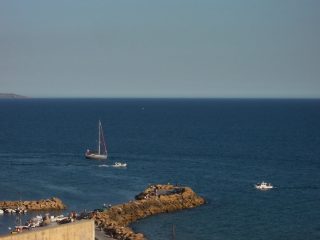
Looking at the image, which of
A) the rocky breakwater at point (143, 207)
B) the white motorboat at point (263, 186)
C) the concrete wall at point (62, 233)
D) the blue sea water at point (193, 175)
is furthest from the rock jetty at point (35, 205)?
the white motorboat at point (263, 186)

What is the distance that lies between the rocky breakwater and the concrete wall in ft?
37.0

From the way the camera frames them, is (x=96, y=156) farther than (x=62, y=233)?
Yes

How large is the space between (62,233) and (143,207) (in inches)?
1038

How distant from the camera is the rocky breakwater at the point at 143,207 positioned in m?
55.7

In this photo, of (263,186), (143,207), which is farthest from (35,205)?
(263,186)

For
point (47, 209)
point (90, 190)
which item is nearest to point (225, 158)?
point (90, 190)

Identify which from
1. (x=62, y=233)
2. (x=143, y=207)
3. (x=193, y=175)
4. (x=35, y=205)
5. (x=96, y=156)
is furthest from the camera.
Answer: (x=96, y=156)

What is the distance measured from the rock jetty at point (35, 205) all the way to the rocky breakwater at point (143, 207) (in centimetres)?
666

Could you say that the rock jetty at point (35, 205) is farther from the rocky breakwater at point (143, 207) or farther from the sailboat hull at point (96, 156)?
the sailboat hull at point (96, 156)

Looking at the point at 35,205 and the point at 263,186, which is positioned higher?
the point at 263,186

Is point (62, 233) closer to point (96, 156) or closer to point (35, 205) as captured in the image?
point (35, 205)

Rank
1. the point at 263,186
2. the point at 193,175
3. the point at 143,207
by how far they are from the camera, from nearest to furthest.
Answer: the point at 143,207 → the point at 263,186 → the point at 193,175

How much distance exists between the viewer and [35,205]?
66500 millimetres

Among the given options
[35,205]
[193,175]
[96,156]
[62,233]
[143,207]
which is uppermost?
[62,233]
